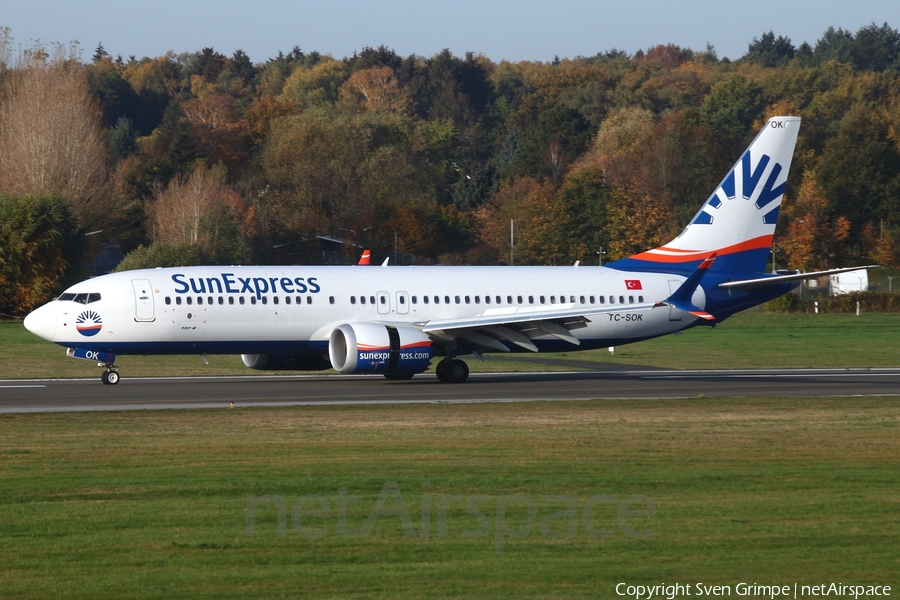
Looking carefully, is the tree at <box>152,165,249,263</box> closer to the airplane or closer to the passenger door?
the airplane

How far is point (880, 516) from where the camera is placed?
571 inches

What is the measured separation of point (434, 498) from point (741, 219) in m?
27.9

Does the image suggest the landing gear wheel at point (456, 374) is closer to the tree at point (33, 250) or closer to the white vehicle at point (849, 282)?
the tree at point (33, 250)

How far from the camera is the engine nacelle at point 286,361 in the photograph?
3681cm

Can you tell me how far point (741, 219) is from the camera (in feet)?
135

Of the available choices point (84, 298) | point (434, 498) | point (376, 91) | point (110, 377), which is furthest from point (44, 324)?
point (376, 91)

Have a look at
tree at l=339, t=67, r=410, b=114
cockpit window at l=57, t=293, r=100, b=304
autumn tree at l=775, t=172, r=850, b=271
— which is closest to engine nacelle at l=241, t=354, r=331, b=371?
cockpit window at l=57, t=293, r=100, b=304

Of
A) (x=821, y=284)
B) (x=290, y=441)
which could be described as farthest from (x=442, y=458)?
(x=821, y=284)

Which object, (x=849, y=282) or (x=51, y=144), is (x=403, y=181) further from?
(x=849, y=282)

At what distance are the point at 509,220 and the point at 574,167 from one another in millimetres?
24860

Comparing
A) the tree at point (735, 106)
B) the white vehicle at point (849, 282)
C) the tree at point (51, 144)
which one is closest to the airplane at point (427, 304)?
the white vehicle at point (849, 282)

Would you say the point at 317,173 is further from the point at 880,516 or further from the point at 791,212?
the point at 880,516

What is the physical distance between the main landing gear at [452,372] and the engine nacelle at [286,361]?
357cm

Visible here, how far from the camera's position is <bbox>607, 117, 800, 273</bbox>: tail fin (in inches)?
1607
